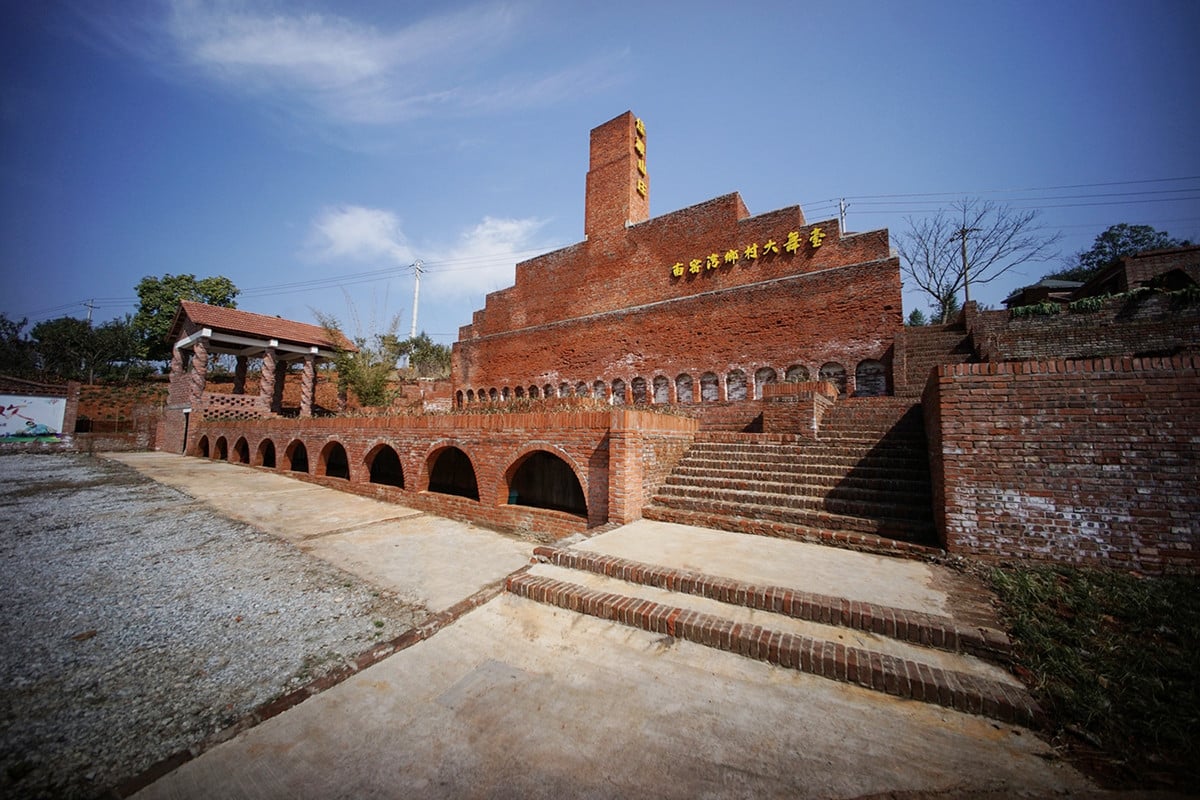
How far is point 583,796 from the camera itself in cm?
179

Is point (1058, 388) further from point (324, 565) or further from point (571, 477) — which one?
point (324, 565)

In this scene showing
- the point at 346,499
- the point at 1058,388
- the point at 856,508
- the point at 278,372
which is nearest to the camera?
the point at 1058,388

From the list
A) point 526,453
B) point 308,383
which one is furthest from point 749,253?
point 308,383

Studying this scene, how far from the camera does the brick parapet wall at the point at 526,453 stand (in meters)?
6.03

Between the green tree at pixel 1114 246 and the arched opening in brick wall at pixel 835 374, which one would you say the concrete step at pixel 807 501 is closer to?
the arched opening in brick wall at pixel 835 374

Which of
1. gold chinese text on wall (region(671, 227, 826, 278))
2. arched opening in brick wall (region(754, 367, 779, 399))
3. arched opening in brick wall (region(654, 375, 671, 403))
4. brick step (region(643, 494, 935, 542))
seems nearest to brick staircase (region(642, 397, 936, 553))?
brick step (region(643, 494, 935, 542))

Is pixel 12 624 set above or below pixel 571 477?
below

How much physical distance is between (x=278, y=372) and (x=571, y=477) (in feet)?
76.0

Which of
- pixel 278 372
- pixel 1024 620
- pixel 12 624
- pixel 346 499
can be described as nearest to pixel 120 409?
pixel 278 372

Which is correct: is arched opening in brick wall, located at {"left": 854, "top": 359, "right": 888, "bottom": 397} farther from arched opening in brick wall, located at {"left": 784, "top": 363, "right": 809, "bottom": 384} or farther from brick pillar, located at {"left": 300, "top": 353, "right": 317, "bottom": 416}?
brick pillar, located at {"left": 300, "top": 353, "right": 317, "bottom": 416}

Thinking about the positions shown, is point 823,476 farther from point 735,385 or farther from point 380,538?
point 735,385

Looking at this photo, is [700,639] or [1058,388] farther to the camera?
[1058,388]

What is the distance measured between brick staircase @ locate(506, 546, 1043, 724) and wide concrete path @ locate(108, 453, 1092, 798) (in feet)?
0.29

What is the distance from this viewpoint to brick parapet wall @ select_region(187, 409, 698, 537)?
237 inches
